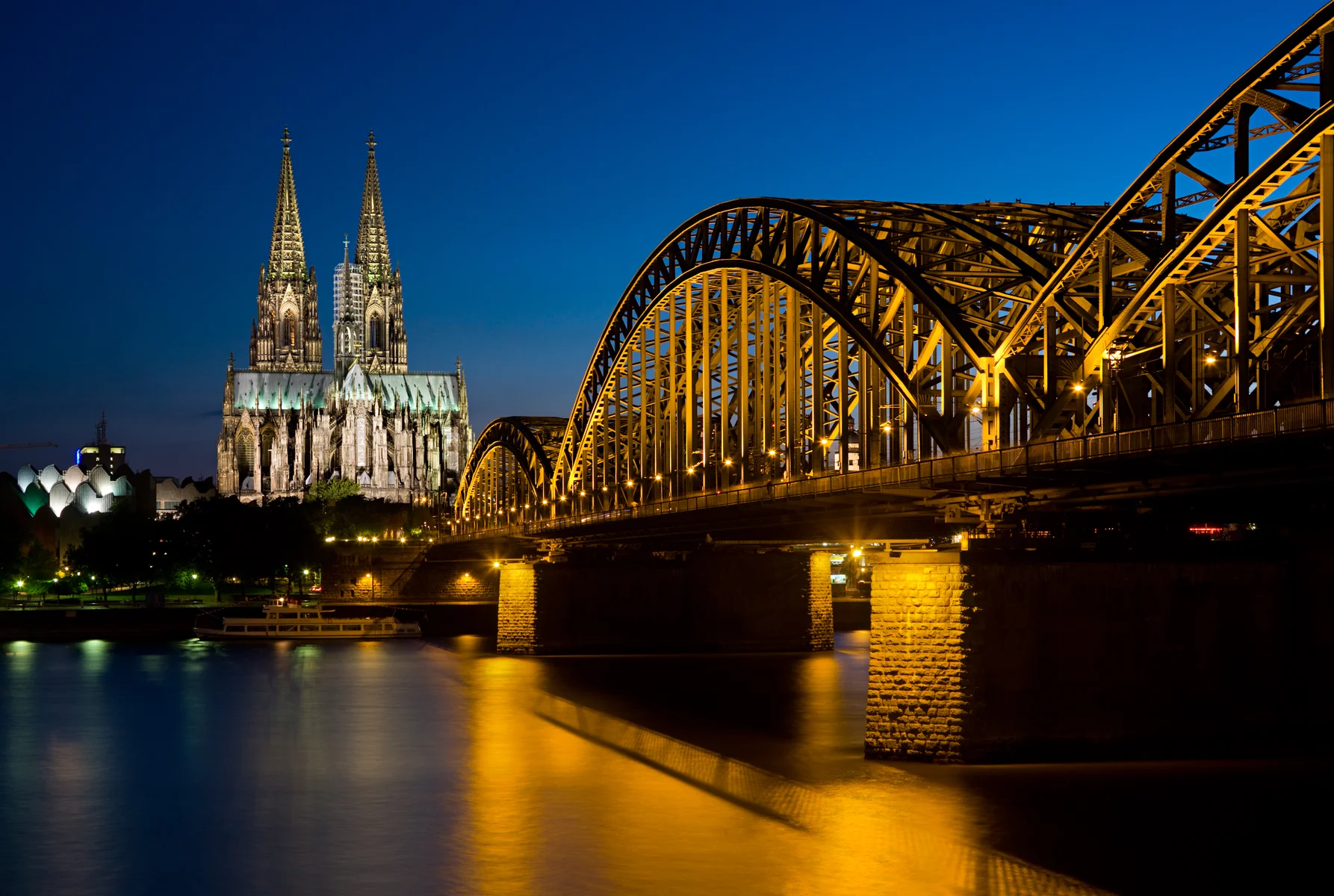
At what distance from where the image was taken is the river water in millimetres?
32625

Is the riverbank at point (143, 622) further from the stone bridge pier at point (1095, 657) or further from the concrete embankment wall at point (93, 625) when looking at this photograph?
the stone bridge pier at point (1095, 657)

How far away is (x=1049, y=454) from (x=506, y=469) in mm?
107493

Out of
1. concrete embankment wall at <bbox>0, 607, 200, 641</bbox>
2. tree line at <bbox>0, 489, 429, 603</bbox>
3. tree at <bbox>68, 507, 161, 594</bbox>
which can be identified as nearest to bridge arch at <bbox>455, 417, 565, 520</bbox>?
tree line at <bbox>0, 489, 429, 603</bbox>

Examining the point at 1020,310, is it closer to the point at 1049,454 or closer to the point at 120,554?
the point at 1049,454

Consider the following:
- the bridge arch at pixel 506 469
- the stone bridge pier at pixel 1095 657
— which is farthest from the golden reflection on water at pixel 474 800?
the bridge arch at pixel 506 469

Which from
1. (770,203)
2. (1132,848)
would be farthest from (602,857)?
(770,203)

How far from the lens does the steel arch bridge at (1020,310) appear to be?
37562 mm

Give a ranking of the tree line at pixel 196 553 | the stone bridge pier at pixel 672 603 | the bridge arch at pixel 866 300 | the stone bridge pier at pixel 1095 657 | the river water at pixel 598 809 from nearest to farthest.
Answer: the river water at pixel 598 809, the stone bridge pier at pixel 1095 657, the bridge arch at pixel 866 300, the stone bridge pier at pixel 672 603, the tree line at pixel 196 553

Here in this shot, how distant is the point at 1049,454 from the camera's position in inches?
1592

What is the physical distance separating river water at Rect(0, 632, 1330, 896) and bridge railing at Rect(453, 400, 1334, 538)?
7.55 meters

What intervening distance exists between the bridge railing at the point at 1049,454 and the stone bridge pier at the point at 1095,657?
2.51 metres

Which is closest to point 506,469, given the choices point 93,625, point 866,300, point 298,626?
point 298,626

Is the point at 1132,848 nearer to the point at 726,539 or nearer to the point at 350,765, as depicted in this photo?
the point at 350,765

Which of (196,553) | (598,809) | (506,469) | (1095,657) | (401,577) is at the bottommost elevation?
(598,809)
